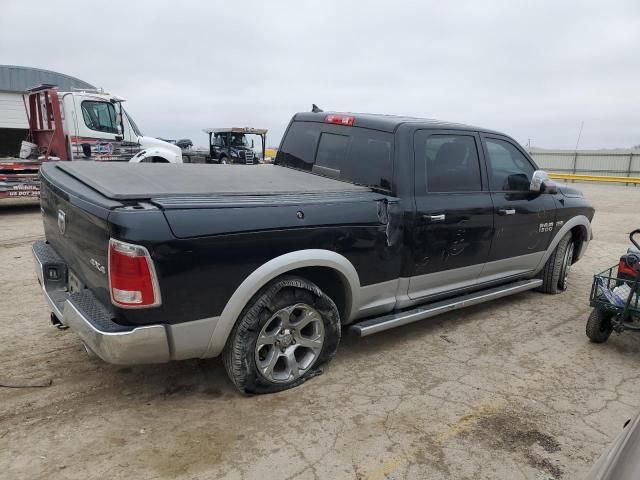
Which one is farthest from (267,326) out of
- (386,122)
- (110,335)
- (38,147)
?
(38,147)

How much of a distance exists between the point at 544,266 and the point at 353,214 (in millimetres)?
3202

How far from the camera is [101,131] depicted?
11.6 m

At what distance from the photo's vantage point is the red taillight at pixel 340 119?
166 inches

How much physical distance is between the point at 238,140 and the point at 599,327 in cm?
2061

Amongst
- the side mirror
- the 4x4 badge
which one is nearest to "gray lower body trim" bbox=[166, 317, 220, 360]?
the 4x4 badge

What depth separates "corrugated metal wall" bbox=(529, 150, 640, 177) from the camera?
2859 centimetres

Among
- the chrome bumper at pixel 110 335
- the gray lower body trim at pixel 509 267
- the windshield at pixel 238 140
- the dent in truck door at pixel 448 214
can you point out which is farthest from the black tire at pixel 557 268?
the windshield at pixel 238 140

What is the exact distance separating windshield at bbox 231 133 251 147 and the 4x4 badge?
20154 mm

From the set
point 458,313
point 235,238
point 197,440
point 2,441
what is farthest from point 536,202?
point 2,441

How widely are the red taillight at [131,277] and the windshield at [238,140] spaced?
21.0m

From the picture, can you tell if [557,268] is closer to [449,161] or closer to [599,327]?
[599,327]

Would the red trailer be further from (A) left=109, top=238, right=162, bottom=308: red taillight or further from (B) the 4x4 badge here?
(A) left=109, top=238, right=162, bottom=308: red taillight

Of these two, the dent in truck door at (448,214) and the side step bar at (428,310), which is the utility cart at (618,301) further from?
the dent in truck door at (448,214)

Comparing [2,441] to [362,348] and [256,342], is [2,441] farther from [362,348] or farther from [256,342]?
[362,348]
